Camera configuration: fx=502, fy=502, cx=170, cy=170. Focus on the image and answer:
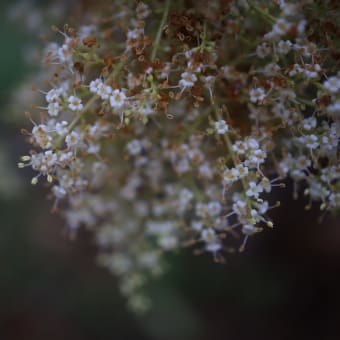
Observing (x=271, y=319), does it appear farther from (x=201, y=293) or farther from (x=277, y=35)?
(x=277, y=35)

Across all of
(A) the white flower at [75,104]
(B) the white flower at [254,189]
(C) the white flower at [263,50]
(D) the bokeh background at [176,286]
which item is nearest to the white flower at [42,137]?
(A) the white flower at [75,104]

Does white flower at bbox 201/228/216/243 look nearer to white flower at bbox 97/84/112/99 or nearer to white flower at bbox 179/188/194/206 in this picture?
white flower at bbox 179/188/194/206

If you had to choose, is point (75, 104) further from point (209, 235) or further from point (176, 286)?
point (176, 286)

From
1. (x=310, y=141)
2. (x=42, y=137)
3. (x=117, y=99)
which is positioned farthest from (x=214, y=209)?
(x=42, y=137)

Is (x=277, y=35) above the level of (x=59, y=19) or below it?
below

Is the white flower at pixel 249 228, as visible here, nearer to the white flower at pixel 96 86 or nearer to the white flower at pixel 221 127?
the white flower at pixel 221 127

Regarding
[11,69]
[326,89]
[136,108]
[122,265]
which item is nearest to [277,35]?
[326,89]

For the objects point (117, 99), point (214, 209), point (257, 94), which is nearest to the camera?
point (117, 99)
